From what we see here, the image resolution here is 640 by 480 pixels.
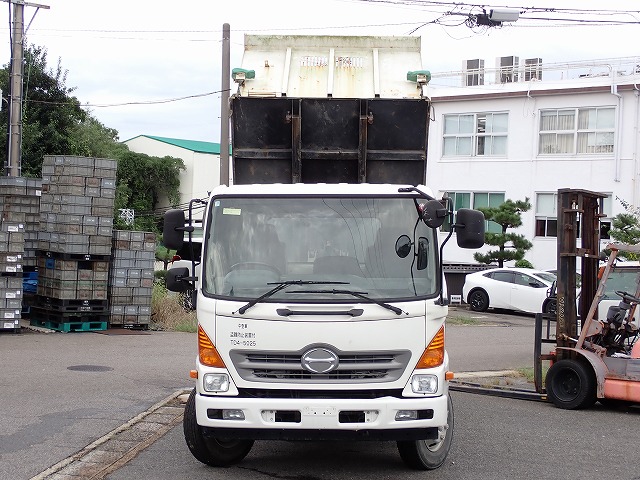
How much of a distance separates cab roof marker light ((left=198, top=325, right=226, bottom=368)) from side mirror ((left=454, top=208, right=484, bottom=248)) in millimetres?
2286

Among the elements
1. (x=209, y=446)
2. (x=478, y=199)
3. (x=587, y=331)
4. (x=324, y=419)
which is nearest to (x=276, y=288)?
(x=324, y=419)

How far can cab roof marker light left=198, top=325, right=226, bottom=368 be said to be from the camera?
7.11m

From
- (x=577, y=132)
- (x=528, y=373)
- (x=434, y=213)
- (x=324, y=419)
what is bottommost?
(x=528, y=373)

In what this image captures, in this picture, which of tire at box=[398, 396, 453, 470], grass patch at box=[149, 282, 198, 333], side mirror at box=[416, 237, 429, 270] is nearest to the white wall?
grass patch at box=[149, 282, 198, 333]

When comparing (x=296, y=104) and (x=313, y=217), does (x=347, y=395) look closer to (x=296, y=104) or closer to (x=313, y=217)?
(x=313, y=217)

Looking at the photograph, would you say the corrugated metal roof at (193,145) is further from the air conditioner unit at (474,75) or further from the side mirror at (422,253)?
the side mirror at (422,253)

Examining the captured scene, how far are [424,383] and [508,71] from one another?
29.7 metres

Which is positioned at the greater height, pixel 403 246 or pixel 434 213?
pixel 434 213

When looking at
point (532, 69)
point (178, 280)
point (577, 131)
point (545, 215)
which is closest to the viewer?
point (178, 280)

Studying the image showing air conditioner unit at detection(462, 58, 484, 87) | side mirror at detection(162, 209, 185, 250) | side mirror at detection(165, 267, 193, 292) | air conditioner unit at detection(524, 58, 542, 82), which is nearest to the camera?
side mirror at detection(162, 209, 185, 250)

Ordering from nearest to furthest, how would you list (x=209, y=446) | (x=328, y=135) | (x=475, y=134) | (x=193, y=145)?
(x=209, y=446) < (x=328, y=135) < (x=475, y=134) < (x=193, y=145)

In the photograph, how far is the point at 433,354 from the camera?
7.16 metres

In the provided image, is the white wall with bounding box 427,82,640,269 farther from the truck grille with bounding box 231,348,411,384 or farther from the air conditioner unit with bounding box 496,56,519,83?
the truck grille with bounding box 231,348,411,384

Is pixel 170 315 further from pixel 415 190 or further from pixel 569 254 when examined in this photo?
pixel 415 190
